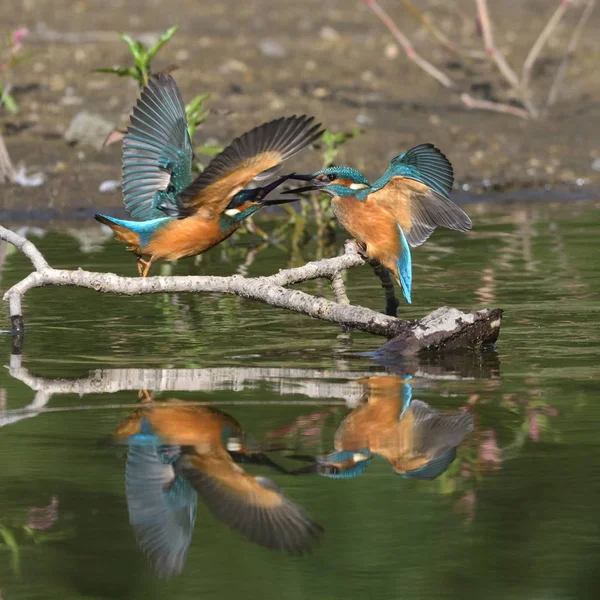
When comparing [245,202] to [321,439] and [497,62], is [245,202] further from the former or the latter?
[497,62]

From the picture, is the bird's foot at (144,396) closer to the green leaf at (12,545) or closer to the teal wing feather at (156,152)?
the teal wing feather at (156,152)

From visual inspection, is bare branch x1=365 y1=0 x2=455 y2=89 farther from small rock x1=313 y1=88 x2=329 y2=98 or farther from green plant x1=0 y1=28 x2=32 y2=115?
green plant x1=0 y1=28 x2=32 y2=115

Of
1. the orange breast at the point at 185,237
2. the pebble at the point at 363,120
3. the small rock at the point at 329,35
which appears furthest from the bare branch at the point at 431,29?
the orange breast at the point at 185,237

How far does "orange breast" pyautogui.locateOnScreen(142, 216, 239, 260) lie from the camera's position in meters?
6.66

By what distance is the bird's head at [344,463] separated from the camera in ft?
15.9

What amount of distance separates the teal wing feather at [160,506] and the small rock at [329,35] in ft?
42.9

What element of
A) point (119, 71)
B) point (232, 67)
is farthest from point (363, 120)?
point (119, 71)

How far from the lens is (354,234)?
6.98 metres

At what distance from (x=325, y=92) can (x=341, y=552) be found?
11.7 meters

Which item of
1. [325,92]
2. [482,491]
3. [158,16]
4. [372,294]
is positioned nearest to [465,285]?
[372,294]

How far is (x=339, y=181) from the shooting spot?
6.82 metres

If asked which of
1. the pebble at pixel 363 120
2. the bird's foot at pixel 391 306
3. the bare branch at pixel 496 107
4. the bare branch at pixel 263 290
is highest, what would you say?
the bare branch at pixel 496 107

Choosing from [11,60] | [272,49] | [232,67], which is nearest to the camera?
[11,60]

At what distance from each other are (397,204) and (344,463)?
7.48ft
